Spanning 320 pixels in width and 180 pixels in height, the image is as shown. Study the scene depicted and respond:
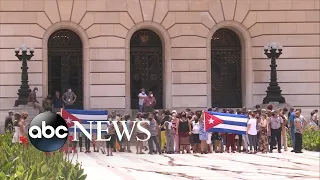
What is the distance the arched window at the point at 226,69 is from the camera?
35562 mm

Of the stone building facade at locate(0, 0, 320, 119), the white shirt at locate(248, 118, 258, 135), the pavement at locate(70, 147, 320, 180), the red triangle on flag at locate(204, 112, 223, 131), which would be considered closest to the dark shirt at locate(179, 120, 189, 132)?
the red triangle on flag at locate(204, 112, 223, 131)

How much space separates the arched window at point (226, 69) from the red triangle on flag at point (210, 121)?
952 centimetres

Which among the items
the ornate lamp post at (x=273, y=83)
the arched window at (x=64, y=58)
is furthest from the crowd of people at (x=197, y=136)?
the arched window at (x=64, y=58)

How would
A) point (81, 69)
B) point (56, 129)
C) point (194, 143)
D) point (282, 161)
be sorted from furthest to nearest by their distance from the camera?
point (81, 69) < point (194, 143) < point (282, 161) < point (56, 129)

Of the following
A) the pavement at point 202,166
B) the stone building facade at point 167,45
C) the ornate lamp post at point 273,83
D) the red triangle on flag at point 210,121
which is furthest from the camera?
the stone building facade at point 167,45

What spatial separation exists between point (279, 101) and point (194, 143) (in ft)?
27.6

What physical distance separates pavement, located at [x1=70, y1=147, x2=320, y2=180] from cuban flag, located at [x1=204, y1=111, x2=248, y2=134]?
95 centimetres

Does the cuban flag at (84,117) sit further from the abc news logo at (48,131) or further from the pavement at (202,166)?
the abc news logo at (48,131)

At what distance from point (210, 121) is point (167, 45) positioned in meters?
9.50

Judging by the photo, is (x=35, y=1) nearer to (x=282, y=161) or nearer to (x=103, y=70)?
(x=103, y=70)

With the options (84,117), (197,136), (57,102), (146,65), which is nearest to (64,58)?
(57,102)

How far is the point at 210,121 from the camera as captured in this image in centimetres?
2586

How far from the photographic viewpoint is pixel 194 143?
26281 millimetres

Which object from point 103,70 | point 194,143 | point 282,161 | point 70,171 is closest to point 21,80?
point 103,70
